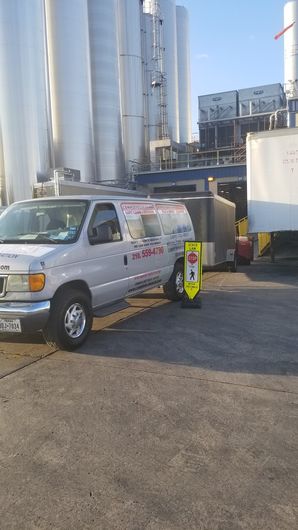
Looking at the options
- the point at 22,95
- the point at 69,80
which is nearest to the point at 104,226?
the point at 22,95

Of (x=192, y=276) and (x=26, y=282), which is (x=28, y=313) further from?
(x=192, y=276)

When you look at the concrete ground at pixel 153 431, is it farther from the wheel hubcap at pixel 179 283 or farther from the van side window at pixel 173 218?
the van side window at pixel 173 218

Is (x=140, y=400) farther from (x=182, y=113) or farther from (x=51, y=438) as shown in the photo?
(x=182, y=113)

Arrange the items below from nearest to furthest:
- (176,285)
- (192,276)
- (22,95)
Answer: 1. (192,276)
2. (176,285)
3. (22,95)

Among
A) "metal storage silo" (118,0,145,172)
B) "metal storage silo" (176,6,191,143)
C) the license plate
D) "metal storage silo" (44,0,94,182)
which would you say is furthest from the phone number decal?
"metal storage silo" (176,6,191,143)

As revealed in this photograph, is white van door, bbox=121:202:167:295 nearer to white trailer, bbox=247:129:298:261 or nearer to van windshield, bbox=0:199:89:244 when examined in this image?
van windshield, bbox=0:199:89:244

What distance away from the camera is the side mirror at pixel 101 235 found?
6.33 meters

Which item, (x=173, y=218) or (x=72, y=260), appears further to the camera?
(x=173, y=218)

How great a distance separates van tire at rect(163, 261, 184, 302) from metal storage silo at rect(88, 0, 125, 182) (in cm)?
1730

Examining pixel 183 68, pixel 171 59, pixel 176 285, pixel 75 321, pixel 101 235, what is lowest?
pixel 176 285

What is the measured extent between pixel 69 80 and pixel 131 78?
8.96 m

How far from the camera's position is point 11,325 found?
209 inches

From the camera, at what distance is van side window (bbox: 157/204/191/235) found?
885 cm

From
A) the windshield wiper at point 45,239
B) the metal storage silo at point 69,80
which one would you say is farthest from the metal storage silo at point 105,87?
the windshield wiper at point 45,239
